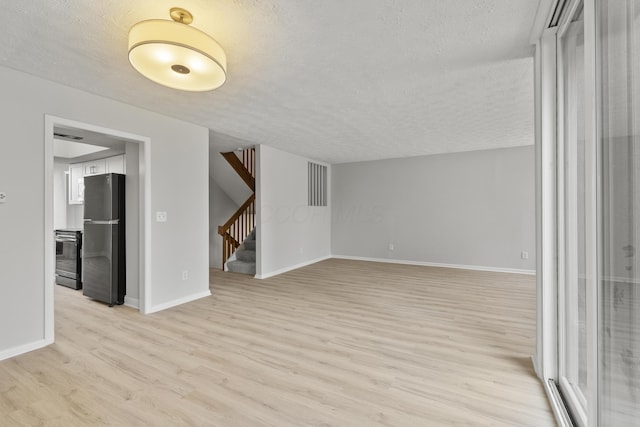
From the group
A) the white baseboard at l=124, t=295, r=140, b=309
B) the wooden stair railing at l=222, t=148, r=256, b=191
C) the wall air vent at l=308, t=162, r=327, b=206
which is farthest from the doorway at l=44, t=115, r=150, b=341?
the wall air vent at l=308, t=162, r=327, b=206

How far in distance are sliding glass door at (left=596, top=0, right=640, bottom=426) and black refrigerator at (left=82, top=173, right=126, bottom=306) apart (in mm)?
4432

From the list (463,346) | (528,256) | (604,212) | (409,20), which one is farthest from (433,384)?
(528,256)

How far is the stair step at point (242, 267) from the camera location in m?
5.45

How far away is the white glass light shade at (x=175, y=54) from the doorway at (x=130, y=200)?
1552mm

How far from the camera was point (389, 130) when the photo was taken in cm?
421

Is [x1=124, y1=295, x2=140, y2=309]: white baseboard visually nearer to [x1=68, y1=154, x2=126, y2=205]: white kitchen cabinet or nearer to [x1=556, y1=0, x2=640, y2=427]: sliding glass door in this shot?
[x1=68, y1=154, x2=126, y2=205]: white kitchen cabinet

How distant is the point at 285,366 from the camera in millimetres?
2127

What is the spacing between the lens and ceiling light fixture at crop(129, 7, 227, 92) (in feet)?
5.09

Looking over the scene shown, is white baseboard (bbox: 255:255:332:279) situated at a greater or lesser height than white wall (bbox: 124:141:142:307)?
lesser

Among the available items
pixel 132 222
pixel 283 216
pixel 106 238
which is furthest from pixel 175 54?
pixel 283 216

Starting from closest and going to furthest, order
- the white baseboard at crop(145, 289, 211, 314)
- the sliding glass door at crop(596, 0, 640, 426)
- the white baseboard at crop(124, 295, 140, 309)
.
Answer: the sliding glass door at crop(596, 0, 640, 426) < the white baseboard at crop(145, 289, 211, 314) < the white baseboard at crop(124, 295, 140, 309)

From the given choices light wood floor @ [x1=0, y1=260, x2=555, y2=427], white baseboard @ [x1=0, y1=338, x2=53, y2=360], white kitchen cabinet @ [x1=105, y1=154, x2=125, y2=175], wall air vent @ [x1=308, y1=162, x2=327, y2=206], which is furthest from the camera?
wall air vent @ [x1=308, y1=162, x2=327, y2=206]

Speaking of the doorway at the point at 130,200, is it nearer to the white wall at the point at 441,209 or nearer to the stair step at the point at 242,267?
the stair step at the point at 242,267

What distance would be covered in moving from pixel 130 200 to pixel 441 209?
5.70 m
